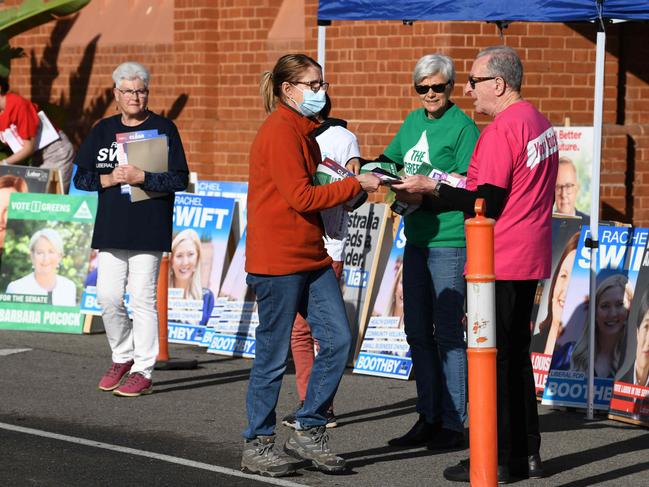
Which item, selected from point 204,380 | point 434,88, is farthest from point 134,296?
point 434,88

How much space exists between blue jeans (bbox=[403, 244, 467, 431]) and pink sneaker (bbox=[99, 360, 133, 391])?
241cm

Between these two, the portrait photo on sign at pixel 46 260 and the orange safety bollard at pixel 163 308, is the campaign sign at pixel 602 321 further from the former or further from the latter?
the portrait photo on sign at pixel 46 260

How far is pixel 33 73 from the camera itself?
18719 mm

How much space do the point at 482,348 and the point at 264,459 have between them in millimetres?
1614

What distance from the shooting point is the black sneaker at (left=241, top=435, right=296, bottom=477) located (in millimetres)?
7266

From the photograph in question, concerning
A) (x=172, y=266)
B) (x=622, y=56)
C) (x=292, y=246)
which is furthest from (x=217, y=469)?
(x=622, y=56)

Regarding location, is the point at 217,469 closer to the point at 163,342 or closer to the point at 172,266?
the point at 163,342

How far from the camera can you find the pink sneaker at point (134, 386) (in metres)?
9.55

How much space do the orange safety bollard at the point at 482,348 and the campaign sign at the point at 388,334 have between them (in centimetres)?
424

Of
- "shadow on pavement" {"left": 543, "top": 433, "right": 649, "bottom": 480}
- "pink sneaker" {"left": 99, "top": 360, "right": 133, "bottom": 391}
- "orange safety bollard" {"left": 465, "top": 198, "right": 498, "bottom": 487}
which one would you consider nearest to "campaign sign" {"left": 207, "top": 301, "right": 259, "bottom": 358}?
"pink sneaker" {"left": 99, "top": 360, "right": 133, "bottom": 391}

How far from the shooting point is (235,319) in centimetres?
1171

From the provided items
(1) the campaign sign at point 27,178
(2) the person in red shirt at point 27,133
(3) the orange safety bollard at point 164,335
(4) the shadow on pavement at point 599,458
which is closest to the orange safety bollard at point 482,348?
(4) the shadow on pavement at point 599,458

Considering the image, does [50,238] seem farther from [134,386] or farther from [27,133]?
[134,386]

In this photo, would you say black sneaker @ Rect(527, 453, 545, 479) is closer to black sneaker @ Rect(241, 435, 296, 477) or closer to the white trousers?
black sneaker @ Rect(241, 435, 296, 477)
